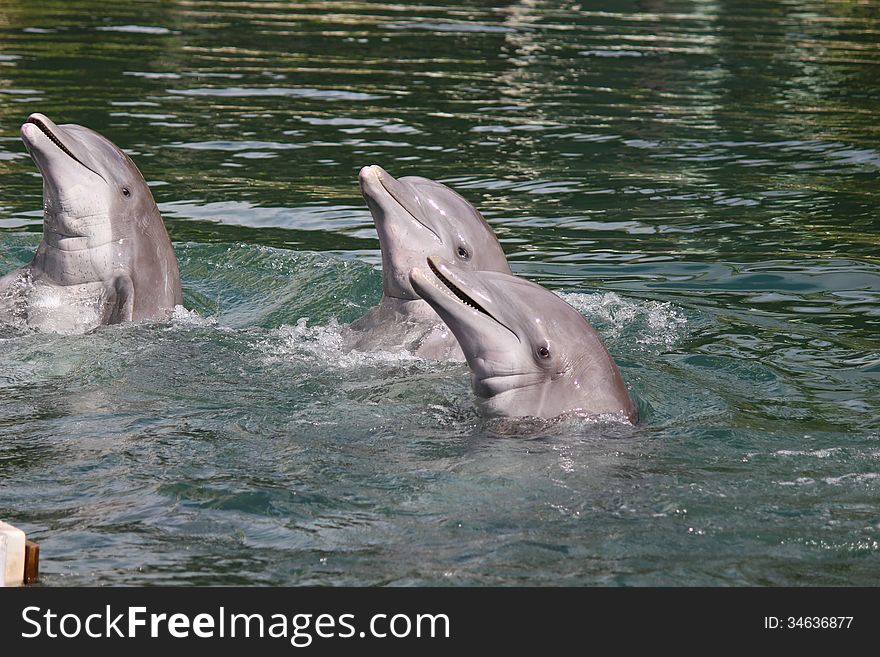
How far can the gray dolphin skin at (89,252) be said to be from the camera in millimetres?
9320

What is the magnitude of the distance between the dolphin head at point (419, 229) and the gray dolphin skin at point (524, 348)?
148 centimetres

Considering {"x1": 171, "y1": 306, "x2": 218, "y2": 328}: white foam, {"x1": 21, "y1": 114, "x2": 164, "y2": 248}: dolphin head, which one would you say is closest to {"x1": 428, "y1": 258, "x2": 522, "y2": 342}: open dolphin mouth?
{"x1": 171, "y1": 306, "x2": 218, "y2": 328}: white foam

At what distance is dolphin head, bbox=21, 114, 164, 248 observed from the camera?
9266 mm

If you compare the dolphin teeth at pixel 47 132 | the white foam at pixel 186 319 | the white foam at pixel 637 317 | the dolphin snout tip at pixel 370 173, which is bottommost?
the white foam at pixel 637 317

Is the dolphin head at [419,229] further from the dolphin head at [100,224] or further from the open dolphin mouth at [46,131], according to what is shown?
the open dolphin mouth at [46,131]

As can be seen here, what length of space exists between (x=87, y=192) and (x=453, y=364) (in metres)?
2.93

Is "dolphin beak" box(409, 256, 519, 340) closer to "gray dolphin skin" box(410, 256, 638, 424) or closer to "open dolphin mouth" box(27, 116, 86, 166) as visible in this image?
"gray dolphin skin" box(410, 256, 638, 424)

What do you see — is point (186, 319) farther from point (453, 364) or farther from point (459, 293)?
point (459, 293)

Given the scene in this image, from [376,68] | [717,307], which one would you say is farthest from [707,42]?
[717,307]

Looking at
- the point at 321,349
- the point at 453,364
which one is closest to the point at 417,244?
the point at 453,364

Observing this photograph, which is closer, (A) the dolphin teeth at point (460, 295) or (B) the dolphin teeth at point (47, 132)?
(A) the dolphin teeth at point (460, 295)

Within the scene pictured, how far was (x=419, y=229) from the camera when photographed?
8.55m

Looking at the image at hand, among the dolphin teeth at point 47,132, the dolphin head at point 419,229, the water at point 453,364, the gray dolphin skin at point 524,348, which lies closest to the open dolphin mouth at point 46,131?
the dolphin teeth at point 47,132

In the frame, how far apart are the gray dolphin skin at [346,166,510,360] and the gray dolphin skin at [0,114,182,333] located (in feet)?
5.87
